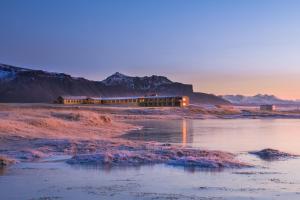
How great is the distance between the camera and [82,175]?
50.0ft

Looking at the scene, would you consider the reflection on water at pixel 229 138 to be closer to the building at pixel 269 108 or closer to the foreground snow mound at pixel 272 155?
the foreground snow mound at pixel 272 155

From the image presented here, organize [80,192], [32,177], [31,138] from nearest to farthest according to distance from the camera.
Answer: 1. [80,192]
2. [32,177]
3. [31,138]

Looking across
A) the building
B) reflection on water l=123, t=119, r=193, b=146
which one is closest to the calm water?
reflection on water l=123, t=119, r=193, b=146

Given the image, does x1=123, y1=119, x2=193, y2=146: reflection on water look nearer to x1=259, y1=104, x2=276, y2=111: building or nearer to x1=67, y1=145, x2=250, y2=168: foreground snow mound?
x1=67, y1=145, x2=250, y2=168: foreground snow mound

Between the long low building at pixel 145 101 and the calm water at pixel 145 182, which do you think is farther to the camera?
the long low building at pixel 145 101

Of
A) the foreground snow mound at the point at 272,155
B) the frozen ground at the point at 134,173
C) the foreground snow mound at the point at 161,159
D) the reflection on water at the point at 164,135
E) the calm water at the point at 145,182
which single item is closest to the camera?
the calm water at the point at 145,182

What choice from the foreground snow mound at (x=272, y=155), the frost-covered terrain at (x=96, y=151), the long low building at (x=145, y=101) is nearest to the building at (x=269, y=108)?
the long low building at (x=145, y=101)

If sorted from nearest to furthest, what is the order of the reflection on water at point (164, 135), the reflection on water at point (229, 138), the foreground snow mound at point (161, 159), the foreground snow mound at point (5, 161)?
the foreground snow mound at point (5, 161) < the foreground snow mound at point (161, 159) < the reflection on water at point (229, 138) < the reflection on water at point (164, 135)

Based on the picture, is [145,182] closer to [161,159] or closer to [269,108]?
[161,159]

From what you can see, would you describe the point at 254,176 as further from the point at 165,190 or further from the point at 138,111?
the point at 138,111

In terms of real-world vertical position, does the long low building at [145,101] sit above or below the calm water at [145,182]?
above

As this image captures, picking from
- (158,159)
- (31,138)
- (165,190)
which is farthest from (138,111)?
(165,190)

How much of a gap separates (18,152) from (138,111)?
227 feet

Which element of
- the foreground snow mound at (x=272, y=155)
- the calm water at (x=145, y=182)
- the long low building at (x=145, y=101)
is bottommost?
the calm water at (x=145, y=182)
